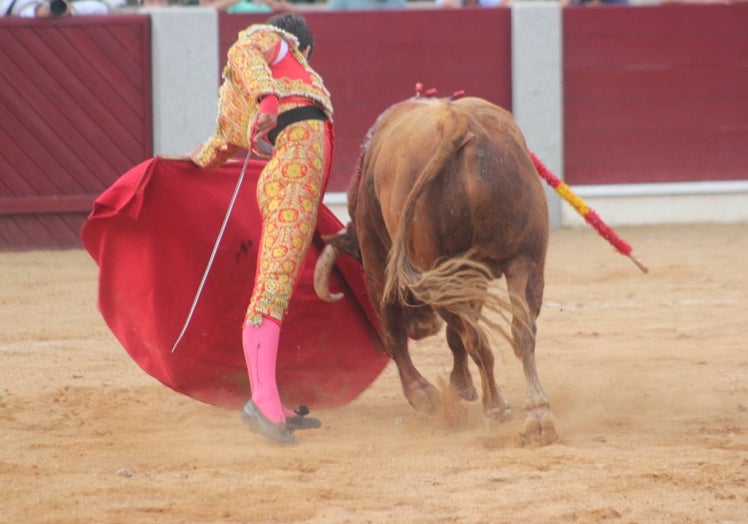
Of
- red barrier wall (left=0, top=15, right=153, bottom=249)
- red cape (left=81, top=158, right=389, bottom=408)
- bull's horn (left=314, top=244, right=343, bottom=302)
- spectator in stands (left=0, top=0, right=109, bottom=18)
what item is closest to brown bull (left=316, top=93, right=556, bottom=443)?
bull's horn (left=314, top=244, right=343, bottom=302)

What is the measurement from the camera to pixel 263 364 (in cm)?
378

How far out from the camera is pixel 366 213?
4.08 m

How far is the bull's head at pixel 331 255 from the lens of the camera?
4.31m

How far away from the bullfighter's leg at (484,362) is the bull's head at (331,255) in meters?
0.58

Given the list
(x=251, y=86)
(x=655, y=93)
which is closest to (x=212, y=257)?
(x=251, y=86)

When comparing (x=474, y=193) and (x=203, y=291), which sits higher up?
(x=474, y=193)

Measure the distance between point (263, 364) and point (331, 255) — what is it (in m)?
0.68

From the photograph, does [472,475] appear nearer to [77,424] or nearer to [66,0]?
[77,424]

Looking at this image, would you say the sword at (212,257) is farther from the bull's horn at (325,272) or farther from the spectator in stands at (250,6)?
the spectator in stands at (250,6)

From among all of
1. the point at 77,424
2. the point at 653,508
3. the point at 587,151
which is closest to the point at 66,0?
the point at 587,151

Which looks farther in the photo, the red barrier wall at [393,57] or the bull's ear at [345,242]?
the red barrier wall at [393,57]

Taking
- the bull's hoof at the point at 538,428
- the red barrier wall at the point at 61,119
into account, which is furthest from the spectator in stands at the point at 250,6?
the bull's hoof at the point at 538,428

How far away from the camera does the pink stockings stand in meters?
3.77

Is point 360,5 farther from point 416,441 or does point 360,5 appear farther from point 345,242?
point 416,441
